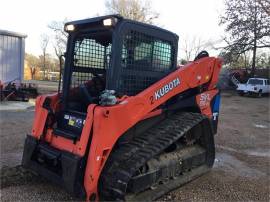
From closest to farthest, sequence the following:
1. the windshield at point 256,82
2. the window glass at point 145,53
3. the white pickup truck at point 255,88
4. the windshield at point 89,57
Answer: the window glass at point 145,53 < the windshield at point 89,57 < the white pickup truck at point 255,88 < the windshield at point 256,82

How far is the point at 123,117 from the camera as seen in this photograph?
167 inches

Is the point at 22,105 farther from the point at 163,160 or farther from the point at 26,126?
the point at 163,160

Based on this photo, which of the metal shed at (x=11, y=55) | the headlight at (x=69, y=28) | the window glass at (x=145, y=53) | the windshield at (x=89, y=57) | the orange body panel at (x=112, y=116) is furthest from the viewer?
the metal shed at (x=11, y=55)

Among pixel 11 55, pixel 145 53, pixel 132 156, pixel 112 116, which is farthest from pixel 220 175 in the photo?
pixel 11 55

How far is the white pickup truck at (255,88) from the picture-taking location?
2906cm

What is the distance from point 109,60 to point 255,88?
26350mm

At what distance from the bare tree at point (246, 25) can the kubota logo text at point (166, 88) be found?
28.3 meters

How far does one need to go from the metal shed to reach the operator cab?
1235 cm

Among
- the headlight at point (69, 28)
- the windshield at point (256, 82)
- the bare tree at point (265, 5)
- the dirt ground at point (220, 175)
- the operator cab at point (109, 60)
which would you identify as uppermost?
the bare tree at point (265, 5)

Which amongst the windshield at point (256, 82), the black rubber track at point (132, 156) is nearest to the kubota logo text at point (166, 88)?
the black rubber track at point (132, 156)

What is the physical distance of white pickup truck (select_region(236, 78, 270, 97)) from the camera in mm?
29058

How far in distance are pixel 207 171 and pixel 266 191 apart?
0.92 metres

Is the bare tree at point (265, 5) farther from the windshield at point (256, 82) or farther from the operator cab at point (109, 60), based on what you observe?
the operator cab at point (109, 60)

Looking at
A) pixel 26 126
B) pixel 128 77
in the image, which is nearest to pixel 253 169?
pixel 128 77
